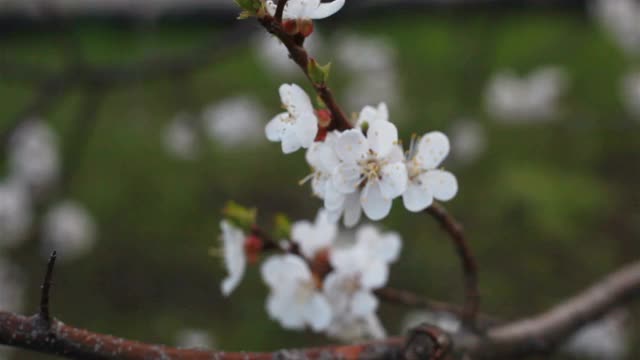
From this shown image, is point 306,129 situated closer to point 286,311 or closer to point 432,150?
point 432,150

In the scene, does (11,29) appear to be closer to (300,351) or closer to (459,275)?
(459,275)

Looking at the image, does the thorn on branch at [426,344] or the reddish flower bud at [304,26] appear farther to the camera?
the thorn on branch at [426,344]

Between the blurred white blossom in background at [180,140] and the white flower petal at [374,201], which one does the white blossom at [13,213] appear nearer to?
the blurred white blossom in background at [180,140]

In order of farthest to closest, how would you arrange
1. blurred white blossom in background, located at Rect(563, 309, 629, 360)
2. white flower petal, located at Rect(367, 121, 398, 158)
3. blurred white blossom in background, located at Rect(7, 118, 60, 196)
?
blurred white blossom in background, located at Rect(7, 118, 60, 196)
blurred white blossom in background, located at Rect(563, 309, 629, 360)
white flower petal, located at Rect(367, 121, 398, 158)

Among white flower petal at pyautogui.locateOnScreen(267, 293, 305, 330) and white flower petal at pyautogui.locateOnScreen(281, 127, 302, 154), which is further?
white flower petal at pyautogui.locateOnScreen(267, 293, 305, 330)

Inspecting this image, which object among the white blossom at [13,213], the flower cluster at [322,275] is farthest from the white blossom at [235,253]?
the white blossom at [13,213]

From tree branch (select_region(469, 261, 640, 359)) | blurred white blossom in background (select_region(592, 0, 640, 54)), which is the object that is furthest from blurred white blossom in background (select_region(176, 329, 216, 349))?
blurred white blossom in background (select_region(592, 0, 640, 54))

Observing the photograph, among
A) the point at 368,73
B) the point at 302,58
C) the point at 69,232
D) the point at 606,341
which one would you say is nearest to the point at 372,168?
the point at 302,58

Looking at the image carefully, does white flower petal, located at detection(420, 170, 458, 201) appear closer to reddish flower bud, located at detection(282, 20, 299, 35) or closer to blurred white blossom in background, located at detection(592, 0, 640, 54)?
reddish flower bud, located at detection(282, 20, 299, 35)
